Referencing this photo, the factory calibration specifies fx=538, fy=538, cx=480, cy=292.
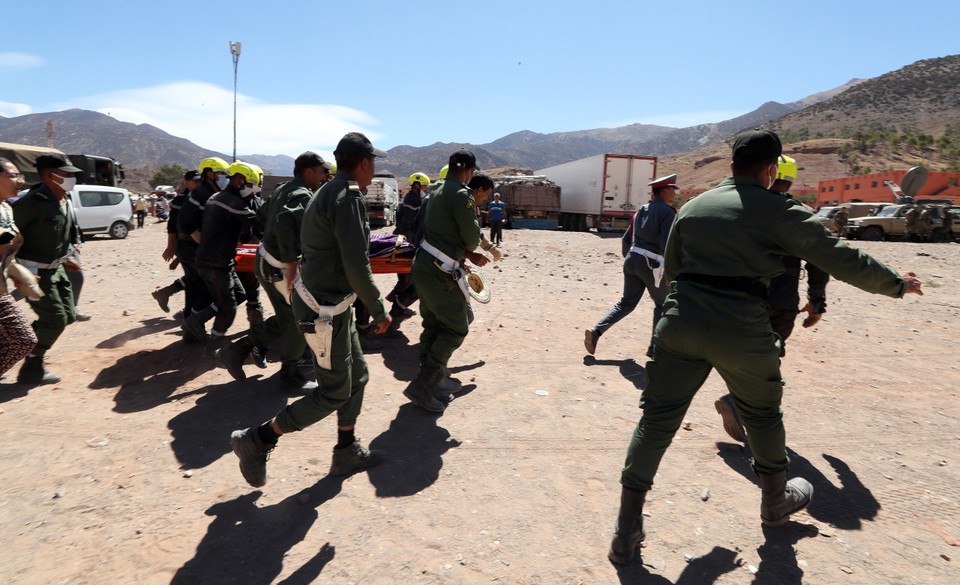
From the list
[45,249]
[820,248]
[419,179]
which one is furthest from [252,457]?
[419,179]

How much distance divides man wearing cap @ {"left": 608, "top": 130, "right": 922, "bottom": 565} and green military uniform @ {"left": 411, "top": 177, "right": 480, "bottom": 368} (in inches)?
75.6

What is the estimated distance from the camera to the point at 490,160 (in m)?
196

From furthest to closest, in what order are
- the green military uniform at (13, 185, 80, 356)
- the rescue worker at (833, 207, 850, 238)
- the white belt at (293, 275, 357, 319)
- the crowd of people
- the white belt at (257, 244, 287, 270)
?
the rescue worker at (833, 207, 850, 238) < the green military uniform at (13, 185, 80, 356) < the white belt at (257, 244, 287, 270) < the white belt at (293, 275, 357, 319) < the crowd of people

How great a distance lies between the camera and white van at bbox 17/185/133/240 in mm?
18172

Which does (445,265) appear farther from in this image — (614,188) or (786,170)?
(614,188)

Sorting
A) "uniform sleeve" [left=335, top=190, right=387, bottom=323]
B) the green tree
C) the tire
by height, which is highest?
the green tree

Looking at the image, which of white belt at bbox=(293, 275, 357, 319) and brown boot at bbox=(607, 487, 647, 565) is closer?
brown boot at bbox=(607, 487, 647, 565)

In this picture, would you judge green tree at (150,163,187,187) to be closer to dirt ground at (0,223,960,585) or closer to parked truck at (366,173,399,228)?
parked truck at (366,173,399,228)

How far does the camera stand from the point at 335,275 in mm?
3188

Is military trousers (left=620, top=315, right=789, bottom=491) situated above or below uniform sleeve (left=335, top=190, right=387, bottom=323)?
below

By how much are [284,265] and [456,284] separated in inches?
53.3

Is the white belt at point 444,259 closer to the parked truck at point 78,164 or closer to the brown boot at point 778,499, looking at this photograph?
the brown boot at point 778,499

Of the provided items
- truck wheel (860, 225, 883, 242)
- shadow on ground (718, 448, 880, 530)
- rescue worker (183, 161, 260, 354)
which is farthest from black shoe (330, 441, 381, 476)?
truck wheel (860, 225, 883, 242)

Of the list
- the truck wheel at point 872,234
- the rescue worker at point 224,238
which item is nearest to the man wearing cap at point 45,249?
the rescue worker at point 224,238
